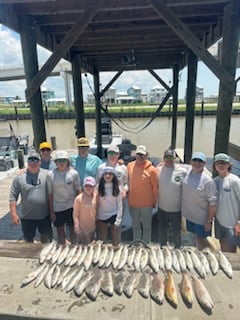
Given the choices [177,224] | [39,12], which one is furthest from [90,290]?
[39,12]

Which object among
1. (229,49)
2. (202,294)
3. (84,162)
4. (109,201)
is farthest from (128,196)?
(229,49)

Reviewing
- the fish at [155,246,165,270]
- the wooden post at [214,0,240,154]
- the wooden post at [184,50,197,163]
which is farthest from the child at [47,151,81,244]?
the wooden post at [184,50,197,163]

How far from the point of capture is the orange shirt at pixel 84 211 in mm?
3035

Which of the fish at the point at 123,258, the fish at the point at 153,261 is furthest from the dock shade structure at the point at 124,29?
the fish at the point at 123,258

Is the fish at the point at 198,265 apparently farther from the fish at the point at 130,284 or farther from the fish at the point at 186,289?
the fish at the point at 130,284

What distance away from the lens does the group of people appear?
9.70ft

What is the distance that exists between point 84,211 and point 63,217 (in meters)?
0.46

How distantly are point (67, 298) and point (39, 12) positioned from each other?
3.93m

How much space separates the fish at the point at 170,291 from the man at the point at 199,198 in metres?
1.13

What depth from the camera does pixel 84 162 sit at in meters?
3.57

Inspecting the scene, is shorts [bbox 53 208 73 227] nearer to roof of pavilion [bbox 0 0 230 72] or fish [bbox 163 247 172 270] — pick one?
fish [bbox 163 247 172 270]

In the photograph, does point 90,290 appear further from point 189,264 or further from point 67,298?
point 189,264

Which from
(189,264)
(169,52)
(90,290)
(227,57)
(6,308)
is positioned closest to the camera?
(6,308)

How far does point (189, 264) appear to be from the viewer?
2.25 metres
